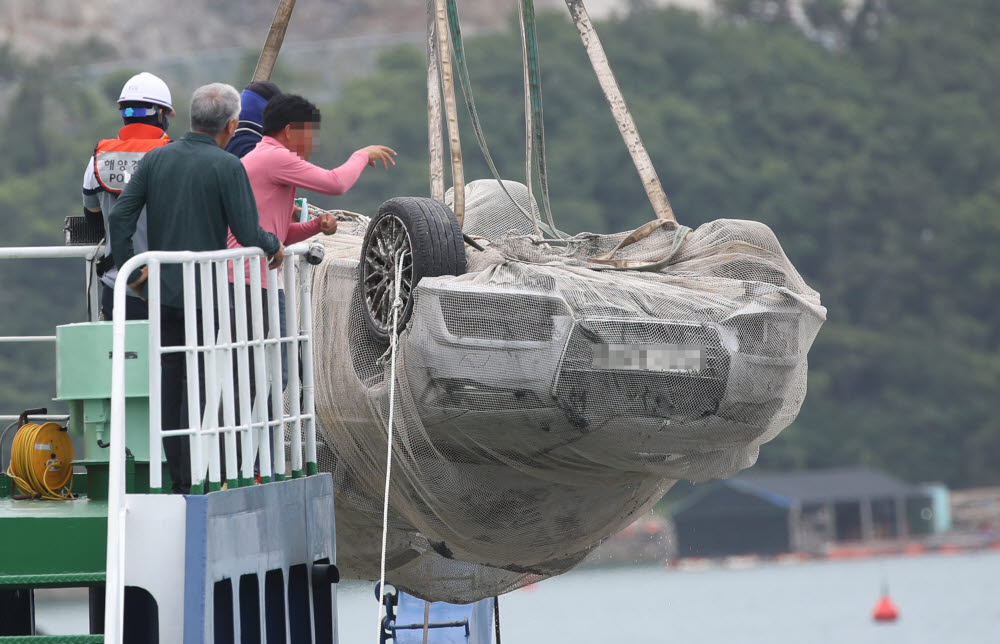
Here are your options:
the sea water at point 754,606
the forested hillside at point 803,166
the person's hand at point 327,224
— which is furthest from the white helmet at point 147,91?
the forested hillside at point 803,166

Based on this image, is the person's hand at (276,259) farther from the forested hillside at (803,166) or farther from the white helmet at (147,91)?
the forested hillside at (803,166)

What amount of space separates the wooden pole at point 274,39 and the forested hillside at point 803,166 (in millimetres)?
57362

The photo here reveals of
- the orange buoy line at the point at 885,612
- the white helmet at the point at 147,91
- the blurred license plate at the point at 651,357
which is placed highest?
the white helmet at the point at 147,91

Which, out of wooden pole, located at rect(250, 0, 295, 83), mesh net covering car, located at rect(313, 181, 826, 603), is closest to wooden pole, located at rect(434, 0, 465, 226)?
mesh net covering car, located at rect(313, 181, 826, 603)

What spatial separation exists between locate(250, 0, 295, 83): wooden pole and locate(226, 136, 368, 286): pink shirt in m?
A: 2.27

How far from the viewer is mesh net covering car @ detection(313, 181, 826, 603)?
26.6 ft

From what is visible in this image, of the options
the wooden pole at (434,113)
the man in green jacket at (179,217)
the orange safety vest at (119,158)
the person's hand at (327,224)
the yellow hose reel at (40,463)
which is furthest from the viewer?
the wooden pole at (434,113)

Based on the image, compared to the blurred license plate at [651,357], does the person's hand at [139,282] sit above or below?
above

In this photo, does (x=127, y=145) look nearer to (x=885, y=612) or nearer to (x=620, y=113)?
(x=620, y=113)

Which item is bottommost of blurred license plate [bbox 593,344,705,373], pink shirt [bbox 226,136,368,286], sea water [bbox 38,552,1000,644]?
sea water [bbox 38,552,1000,644]

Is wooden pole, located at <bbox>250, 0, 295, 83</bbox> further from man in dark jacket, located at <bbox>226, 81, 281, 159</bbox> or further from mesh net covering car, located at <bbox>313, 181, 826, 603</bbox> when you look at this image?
mesh net covering car, located at <bbox>313, 181, 826, 603</bbox>

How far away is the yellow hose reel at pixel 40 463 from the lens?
832cm

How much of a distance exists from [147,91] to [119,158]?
1.08 ft

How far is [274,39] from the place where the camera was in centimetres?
1125
